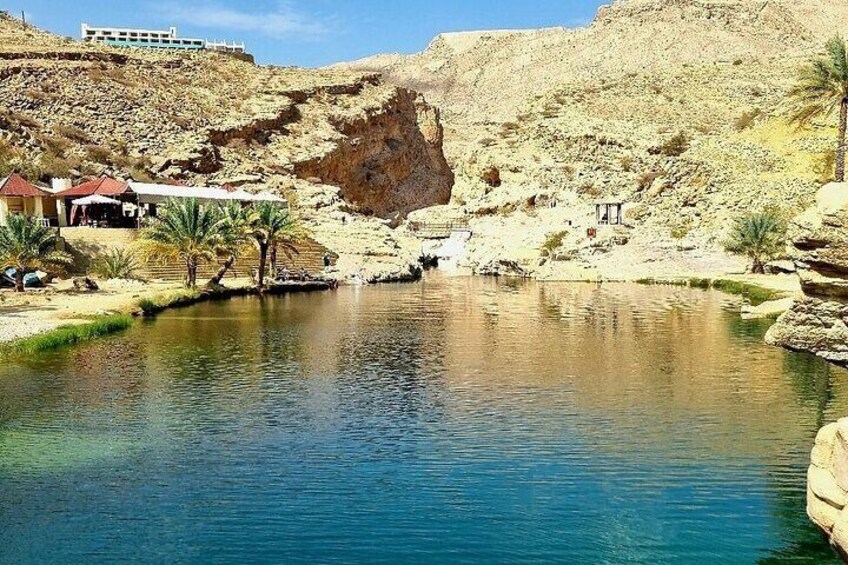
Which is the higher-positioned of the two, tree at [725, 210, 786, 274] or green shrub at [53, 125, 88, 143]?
green shrub at [53, 125, 88, 143]

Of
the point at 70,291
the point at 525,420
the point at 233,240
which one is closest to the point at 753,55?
the point at 233,240

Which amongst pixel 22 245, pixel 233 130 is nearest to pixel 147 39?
pixel 233 130

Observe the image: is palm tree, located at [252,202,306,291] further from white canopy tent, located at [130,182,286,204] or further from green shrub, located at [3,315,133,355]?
green shrub, located at [3,315,133,355]

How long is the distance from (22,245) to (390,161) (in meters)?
63.0

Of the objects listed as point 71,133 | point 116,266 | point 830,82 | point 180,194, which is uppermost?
point 71,133

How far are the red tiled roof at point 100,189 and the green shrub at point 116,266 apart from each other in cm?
688

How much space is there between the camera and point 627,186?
8688cm

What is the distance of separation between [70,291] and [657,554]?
36.2 metres

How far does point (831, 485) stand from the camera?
11180mm

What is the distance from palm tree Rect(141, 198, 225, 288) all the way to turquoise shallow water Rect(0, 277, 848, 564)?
13924 millimetres

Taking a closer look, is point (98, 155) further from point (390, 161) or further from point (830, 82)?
point (830, 82)

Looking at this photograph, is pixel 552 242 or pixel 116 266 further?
pixel 552 242

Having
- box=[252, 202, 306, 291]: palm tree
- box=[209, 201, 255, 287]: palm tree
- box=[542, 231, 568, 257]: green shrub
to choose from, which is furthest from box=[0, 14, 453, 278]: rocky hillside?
box=[209, 201, 255, 287]: palm tree

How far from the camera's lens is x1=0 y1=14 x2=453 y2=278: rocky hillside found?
7038cm
